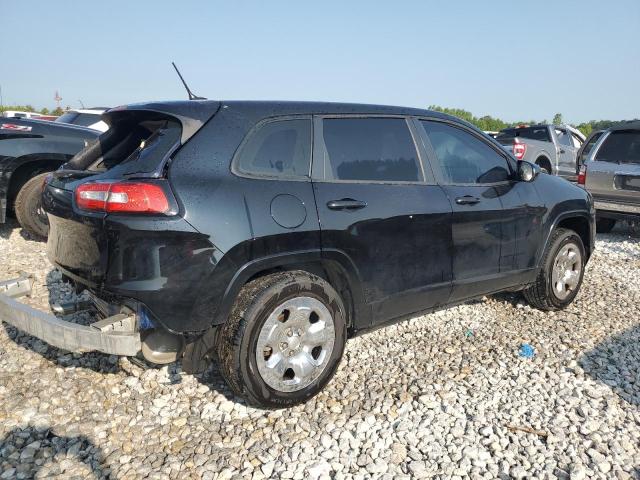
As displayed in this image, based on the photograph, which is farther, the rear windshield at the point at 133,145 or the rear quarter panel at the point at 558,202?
the rear quarter panel at the point at 558,202

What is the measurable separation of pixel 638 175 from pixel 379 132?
5.60m

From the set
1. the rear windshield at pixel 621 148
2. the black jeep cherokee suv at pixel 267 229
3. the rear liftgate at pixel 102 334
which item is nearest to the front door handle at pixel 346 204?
the black jeep cherokee suv at pixel 267 229

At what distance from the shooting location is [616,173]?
7391mm

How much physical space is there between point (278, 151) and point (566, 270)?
3124 millimetres

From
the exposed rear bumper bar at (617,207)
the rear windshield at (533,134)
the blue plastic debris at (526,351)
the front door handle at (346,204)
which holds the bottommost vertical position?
the blue plastic debris at (526,351)

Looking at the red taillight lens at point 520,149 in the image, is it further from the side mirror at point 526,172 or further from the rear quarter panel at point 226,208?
the rear quarter panel at point 226,208

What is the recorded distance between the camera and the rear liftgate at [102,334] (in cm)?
244

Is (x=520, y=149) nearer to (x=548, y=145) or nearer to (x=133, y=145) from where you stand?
(x=548, y=145)

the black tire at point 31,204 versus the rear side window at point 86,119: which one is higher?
the rear side window at point 86,119

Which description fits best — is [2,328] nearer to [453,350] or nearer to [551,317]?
[453,350]

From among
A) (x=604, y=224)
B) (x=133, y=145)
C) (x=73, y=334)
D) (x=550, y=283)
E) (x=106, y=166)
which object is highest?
(x=133, y=145)

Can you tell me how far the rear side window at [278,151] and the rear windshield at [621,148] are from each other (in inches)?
252

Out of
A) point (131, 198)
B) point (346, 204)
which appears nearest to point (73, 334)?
point (131, 198)

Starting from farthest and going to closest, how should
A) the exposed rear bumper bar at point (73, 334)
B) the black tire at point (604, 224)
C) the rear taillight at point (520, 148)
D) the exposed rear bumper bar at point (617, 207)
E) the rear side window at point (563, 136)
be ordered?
the rear side window at point (563, 136), the rear taillight at point (520, 148), the black tire at point (604, 224), the exposed rear bumper bar at point (617, 207), the exposed rear bumper bar at point (73, 334)
